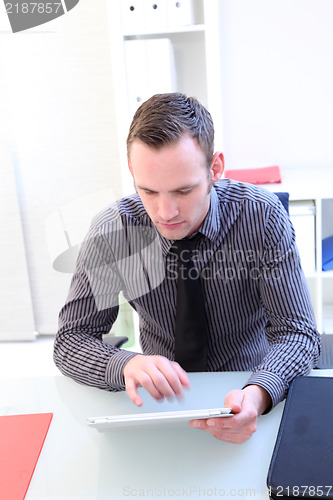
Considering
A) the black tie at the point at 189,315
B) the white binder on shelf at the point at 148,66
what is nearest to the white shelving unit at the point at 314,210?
the white binder on shelf at the point at 148,66

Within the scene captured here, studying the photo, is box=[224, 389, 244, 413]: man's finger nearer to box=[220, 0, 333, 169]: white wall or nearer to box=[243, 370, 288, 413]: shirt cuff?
box=[243, 370, 288, 413]: shirt cuff

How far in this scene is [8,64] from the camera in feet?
8.98

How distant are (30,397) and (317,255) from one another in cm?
150

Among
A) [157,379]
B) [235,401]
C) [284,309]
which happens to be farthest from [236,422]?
[284,309]

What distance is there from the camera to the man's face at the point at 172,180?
1183mm

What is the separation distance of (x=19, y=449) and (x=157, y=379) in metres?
0.27

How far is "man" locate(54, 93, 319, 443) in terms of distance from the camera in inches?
46.9

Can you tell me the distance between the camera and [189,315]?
4.55ft

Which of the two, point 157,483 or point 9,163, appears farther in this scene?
point 9,163

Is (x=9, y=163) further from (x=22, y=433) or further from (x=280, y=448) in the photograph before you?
(x=280, y=448)

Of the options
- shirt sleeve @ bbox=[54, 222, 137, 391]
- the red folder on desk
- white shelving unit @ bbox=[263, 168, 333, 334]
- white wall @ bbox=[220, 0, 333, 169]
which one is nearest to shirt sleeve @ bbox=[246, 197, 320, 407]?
shirt sleeve @ bbox=[54, 222, 137, 391]

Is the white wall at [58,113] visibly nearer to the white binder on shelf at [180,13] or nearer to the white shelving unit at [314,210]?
the white binder on shelf at [180,13]

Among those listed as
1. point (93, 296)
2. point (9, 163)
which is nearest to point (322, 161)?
point (9, 163)

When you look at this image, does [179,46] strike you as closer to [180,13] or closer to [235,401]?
[180,13]
